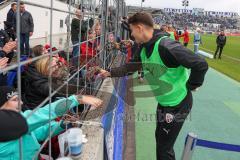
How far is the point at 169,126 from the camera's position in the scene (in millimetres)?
3047

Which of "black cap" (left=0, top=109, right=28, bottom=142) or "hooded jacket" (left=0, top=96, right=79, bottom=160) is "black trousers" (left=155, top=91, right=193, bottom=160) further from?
"black cap" (left=0, top=109, right=28, bottom=142)

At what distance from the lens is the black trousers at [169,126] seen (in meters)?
3.05

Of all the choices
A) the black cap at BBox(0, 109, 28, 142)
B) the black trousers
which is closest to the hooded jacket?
the black cap at BBox(0, 109, 28, 142)

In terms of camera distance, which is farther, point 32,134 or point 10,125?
point 32,134

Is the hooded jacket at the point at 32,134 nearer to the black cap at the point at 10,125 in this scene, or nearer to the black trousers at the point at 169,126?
A: the black cap at the point at 10,125

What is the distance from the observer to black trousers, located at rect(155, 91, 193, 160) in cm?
305

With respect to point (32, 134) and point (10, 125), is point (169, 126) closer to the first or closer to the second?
point (32, 134)

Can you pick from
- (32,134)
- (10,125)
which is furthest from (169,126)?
(10,125)

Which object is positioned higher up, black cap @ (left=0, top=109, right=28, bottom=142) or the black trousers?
black cap @ (left=0, top=109, right=28, bottom=142)

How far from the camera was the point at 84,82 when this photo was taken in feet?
11.5

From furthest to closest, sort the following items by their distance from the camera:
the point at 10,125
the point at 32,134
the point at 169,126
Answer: the point at 169,126
the point at 32,134
the point at 10,125

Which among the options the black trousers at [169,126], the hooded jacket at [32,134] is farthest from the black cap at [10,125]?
the black trousers at [169,126]

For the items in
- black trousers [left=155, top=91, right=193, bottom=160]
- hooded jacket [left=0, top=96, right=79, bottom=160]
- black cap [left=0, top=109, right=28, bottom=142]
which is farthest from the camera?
black trousers [left=155, top=91, right=193, bottom=160]

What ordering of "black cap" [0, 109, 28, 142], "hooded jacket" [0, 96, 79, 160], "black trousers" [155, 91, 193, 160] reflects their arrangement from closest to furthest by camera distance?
1. "black cap" [0, 109, 28, 142]
2. "hooded jacket" [0, 96, 79, 160]
3. "black trousers" [155, 91, 193, 160]
